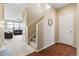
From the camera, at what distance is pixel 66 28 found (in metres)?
1.53

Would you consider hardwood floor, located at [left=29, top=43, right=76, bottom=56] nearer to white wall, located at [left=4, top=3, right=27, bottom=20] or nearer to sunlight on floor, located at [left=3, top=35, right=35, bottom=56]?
sunlight on floor, located at [left=3, top=35, right=35, bottom=56]

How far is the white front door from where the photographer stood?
58.5 inches

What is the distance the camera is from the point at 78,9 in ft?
4.63

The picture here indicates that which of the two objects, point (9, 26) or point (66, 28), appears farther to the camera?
point (66, 28)

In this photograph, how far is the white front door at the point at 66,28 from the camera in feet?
4.87

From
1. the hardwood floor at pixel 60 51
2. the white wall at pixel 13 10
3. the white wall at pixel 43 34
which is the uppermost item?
the white wall at pixel 13 10

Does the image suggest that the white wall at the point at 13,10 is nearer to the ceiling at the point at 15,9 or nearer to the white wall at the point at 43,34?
the ceiling at the point at 15,9

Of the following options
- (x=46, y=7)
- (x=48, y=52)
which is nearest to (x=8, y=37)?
(x=48, y=52)

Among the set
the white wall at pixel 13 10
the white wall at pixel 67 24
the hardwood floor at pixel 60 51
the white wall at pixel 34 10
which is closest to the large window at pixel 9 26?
the white wall at pixel 13 10

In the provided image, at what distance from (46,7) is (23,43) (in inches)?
32.2

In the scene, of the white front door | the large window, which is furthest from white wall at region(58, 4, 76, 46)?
the large window

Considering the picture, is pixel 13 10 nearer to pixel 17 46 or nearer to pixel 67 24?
pixel 17 46

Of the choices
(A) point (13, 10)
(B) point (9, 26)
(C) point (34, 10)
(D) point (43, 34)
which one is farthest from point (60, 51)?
(A) point (13, 10)

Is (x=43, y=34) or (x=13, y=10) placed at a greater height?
(x=13, y=10)
